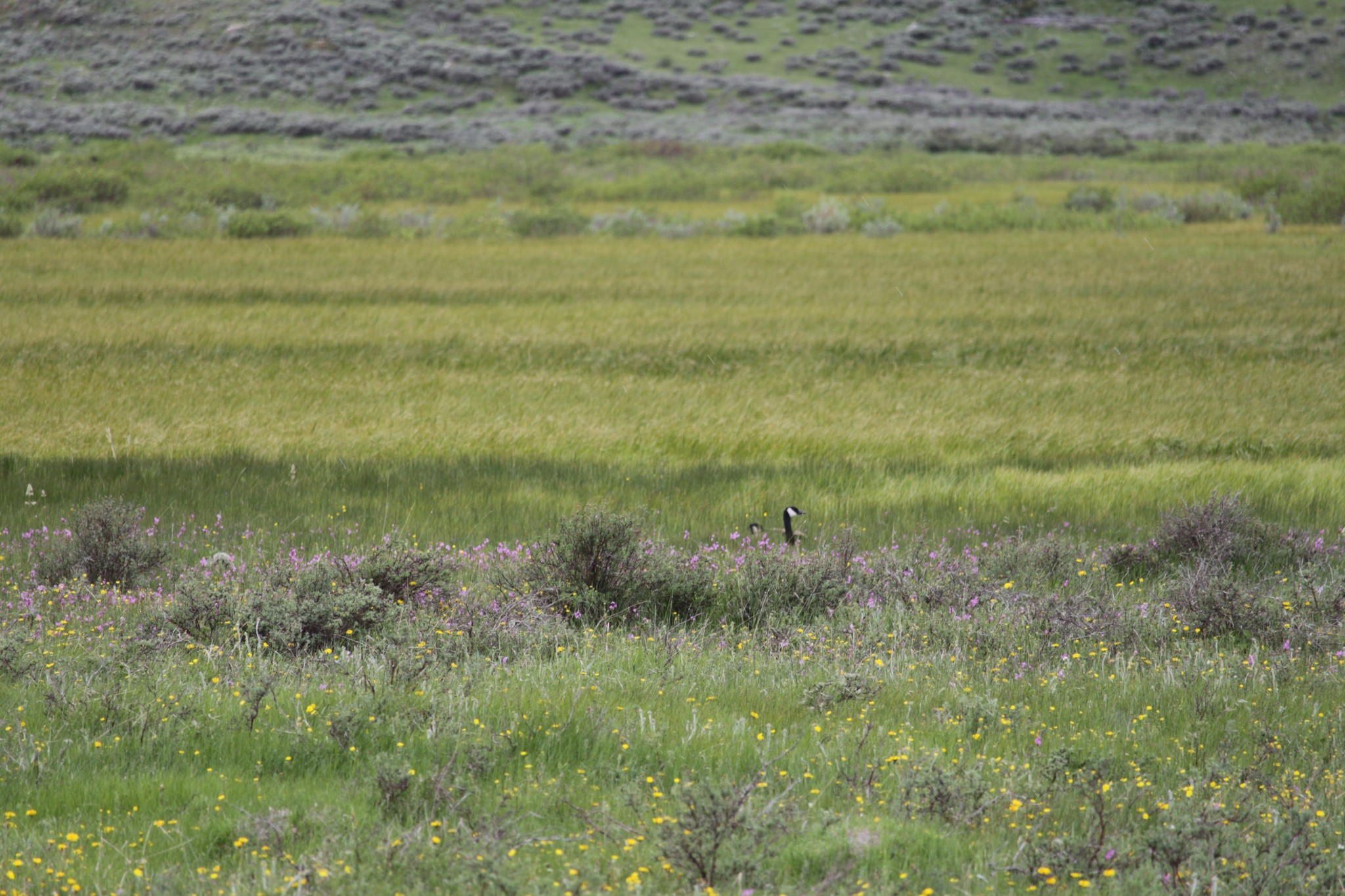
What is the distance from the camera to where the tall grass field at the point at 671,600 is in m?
3.54

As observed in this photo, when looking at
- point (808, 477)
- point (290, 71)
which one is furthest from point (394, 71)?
point (808, 477)

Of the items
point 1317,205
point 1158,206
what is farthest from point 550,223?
point 1317,205

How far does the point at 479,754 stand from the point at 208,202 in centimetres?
3588

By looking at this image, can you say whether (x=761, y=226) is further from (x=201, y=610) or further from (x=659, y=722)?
(x=659, y=722)

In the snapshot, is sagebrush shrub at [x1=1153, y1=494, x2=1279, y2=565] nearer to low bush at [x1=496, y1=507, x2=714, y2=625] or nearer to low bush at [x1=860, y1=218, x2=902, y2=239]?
low bush at [x1=496, y1=507, x2=714, y2=625]

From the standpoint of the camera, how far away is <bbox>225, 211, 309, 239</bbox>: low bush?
100 ft

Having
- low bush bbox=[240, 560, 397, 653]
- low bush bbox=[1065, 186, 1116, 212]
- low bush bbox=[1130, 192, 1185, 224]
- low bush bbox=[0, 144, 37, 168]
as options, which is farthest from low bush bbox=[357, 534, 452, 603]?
low bush bbox=[0, 144, 37, 168]

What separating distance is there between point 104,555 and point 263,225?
2563 centimetres

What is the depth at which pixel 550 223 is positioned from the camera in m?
33.1

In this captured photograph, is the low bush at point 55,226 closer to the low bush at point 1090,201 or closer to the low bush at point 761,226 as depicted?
the low bush at point 761,226

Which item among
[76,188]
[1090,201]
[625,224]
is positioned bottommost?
[1090,201]

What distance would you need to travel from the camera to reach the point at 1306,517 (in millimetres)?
9430

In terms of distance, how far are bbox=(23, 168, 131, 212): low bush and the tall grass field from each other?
19917mm

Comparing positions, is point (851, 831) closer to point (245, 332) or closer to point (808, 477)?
point (808, 477)
